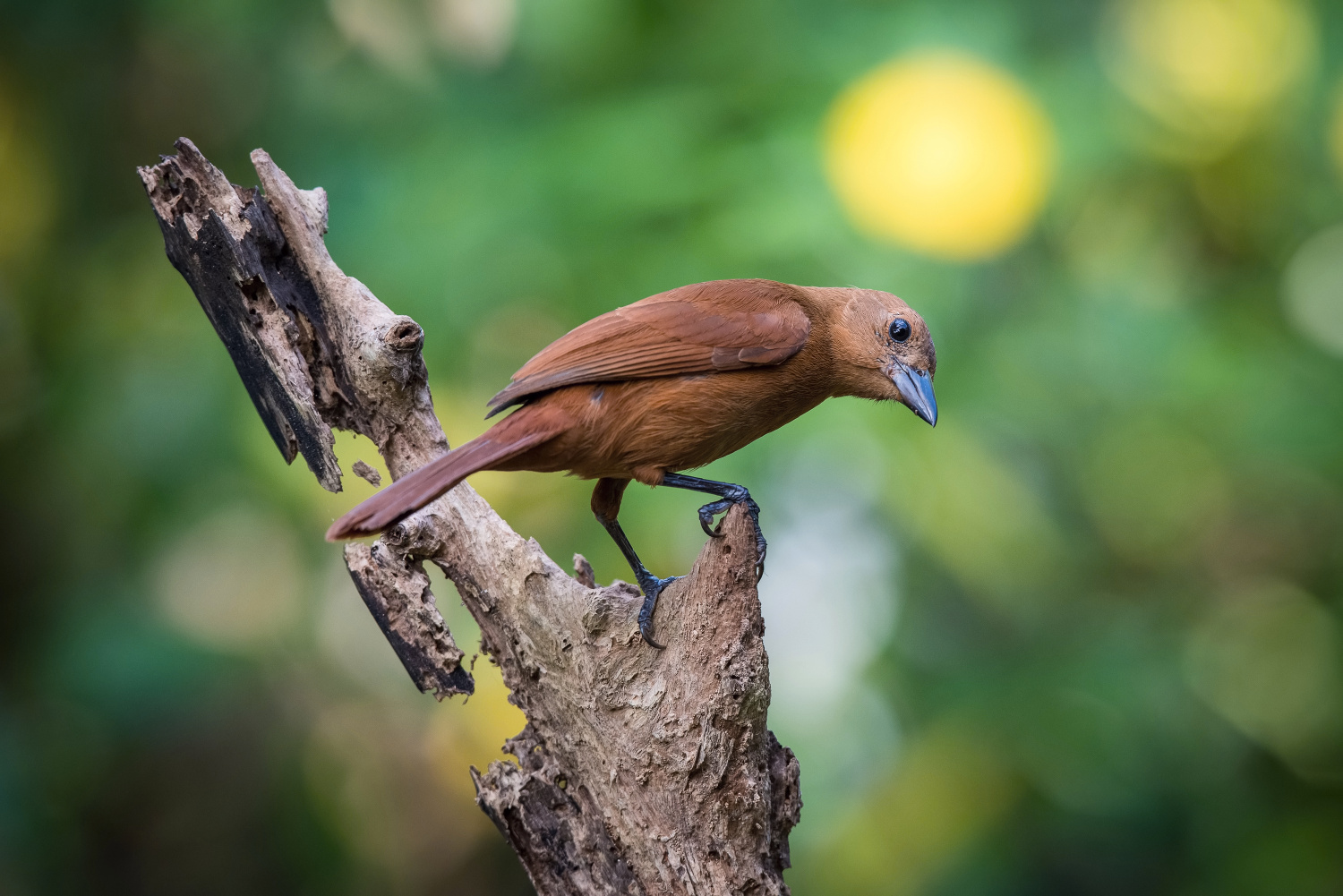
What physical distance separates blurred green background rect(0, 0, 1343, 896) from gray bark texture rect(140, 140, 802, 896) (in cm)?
88

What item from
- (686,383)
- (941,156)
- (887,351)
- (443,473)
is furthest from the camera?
(941,156)

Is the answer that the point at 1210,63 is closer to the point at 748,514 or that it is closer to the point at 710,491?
the point at 710,491

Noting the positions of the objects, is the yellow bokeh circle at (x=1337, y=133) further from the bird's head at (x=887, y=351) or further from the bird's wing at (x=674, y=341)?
the bird's wing at (x=674, y=341)

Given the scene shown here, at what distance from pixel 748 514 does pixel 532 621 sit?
2.27 ft

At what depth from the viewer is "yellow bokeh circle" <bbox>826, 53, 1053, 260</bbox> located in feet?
13.0

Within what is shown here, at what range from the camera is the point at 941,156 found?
399 cm

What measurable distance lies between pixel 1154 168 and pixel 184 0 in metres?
4.06

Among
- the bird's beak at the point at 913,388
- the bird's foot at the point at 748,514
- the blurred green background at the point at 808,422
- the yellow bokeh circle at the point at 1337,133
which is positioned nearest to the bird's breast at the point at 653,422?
the bird's foot at the point at 748,514

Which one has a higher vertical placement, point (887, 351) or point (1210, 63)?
point (1210, 63)

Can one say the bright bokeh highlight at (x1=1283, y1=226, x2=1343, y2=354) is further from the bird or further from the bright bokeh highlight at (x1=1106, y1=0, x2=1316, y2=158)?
the bird

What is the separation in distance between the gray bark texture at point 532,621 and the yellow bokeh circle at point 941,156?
1.67 m

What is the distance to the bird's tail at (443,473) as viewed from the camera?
2453 mm

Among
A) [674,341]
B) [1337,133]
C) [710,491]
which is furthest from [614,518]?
[1337,133]

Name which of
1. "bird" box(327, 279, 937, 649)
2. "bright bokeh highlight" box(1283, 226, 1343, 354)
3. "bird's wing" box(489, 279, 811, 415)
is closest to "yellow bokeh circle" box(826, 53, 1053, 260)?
"bird" box(327, 279, 937, 649)
